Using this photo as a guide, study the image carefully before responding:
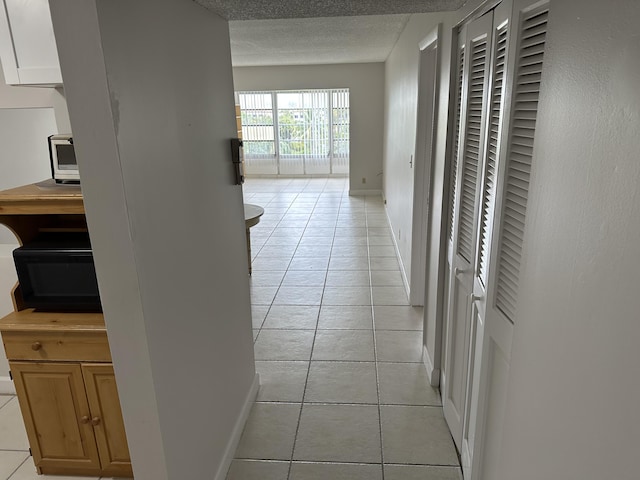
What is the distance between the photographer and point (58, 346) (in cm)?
196

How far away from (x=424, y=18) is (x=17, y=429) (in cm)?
358

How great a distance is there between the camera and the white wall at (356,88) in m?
8.45

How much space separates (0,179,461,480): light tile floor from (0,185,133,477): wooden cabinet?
0.87 ft

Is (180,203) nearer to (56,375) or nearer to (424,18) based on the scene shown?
(56,375)

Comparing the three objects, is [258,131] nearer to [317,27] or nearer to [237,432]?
[317,27]

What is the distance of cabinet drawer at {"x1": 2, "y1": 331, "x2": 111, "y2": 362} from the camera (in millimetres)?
1940

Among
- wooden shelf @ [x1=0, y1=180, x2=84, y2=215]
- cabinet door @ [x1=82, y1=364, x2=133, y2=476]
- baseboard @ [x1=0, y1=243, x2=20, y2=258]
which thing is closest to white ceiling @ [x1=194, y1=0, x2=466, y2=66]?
wooden shelf @ [x1=0, y1=180, x2=84, y2=215]

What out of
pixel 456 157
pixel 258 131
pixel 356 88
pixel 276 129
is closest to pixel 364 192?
pixel 356 88

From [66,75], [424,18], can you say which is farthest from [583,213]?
[424,18]

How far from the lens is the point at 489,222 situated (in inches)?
66.2

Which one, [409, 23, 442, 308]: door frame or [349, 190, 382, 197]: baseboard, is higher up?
[409, 23, 442, 308]: door frame

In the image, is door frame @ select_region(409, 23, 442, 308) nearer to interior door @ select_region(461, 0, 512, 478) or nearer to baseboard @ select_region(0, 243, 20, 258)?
interior door @ select_region(461, 0, 512, 478)

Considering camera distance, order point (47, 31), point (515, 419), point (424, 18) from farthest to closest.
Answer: point (424, 18) < point (47, 31) < point (515, 419)

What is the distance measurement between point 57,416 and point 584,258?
220cm
